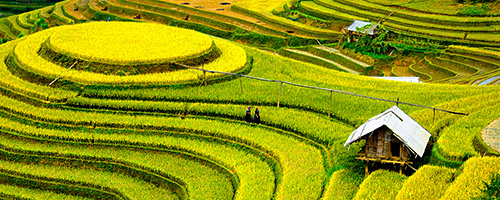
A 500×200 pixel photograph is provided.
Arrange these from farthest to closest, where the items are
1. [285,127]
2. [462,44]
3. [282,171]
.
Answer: [462,44] < [285,127] < [282,171]

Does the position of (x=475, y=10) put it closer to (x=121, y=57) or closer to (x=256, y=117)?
(x=256, y=117)

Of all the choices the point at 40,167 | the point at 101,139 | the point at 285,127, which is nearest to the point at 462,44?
the point at 285,127

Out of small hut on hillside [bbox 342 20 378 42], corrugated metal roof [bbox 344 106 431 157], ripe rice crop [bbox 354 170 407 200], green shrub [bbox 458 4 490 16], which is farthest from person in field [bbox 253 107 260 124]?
green shrub [bbox 458 4 490 16]

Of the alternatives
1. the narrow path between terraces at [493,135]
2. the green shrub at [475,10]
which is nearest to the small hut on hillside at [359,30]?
the green shrub at [475,10]

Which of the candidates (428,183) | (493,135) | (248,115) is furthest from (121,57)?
(493,135)

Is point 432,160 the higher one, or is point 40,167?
point 432,160

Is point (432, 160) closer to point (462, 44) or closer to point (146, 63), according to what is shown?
point (146, 63)

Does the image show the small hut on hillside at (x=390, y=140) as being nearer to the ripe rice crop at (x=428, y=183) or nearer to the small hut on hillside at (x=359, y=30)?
the ripe rice crop at (x=428, y=183)
